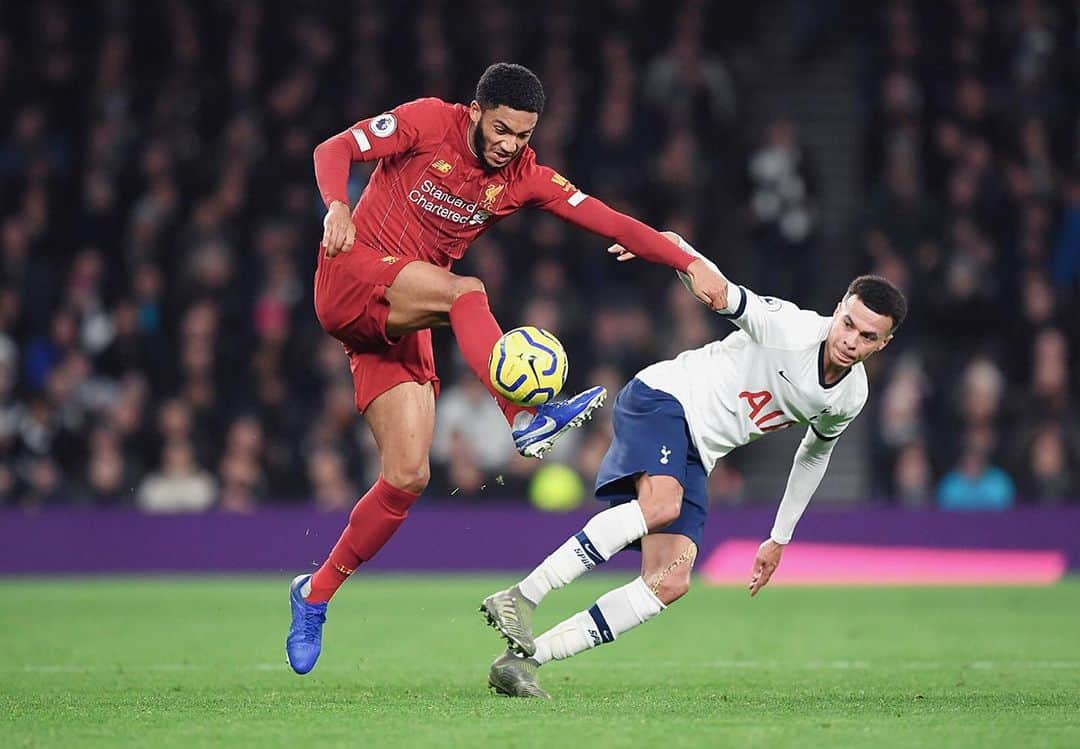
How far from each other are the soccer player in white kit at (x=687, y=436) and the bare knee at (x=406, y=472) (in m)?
0.79

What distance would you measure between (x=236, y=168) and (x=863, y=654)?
893cm

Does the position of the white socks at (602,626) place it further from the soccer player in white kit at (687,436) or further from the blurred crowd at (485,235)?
the blurred crowd at (485,235)

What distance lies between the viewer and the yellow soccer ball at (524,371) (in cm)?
643

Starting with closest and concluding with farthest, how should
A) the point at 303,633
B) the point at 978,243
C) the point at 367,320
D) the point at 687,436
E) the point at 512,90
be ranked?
the point at 512,90, the point at 367,320, the point at 687,436, the point at 303,633, the point at 978,243

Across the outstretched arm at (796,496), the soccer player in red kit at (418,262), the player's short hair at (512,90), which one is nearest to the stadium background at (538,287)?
the outstretched arm at (796,496)

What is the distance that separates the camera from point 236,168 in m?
15.7

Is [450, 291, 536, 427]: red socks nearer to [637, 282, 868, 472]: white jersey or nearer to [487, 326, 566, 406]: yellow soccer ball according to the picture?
[487, 326, 566, 406]: yellow soccer ball

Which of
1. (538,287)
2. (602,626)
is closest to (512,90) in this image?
(602,626)

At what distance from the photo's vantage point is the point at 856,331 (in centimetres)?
685

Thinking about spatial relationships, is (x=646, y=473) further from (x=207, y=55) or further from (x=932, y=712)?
(x=207, y=55)

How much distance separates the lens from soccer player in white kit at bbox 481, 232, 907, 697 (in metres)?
6.82

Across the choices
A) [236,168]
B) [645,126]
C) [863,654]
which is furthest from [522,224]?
[863,654]

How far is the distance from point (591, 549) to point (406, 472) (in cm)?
97

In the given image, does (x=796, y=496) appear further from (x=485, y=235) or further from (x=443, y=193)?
(x=485, y=235)
